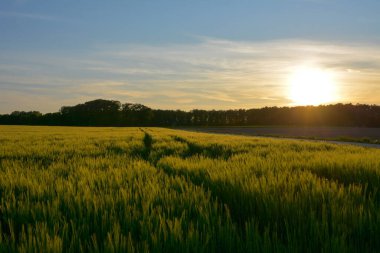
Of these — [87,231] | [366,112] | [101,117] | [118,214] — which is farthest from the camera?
[101,117]

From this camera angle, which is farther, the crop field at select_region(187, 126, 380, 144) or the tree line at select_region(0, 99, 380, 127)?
the tree line at select_region(0, 99, 380, 127)

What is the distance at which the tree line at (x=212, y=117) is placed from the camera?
339ft

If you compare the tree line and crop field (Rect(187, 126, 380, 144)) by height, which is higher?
the tree line

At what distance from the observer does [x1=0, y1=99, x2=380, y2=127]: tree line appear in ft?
339

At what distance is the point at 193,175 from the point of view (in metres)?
5.01

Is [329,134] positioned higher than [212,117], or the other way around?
[212,117]

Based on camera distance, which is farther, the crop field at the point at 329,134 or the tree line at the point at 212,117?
the tree line at the point at 212,117

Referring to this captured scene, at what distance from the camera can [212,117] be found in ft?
455

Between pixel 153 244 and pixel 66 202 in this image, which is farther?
pixel 66 202

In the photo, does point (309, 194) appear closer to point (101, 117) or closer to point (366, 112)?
point (366, 112)

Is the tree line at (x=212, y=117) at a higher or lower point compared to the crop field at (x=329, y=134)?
higher

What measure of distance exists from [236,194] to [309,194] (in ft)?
2.08

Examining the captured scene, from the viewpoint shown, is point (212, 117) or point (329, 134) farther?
point (212, 117)

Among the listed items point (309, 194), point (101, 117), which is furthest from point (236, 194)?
point (101, 117)
